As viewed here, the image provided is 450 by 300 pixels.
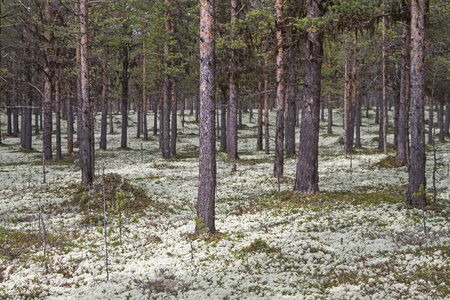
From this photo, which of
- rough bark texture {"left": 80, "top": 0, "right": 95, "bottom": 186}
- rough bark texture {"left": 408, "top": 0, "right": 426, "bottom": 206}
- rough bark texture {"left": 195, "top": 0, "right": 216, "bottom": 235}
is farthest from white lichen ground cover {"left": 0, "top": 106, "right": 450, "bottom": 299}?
rough bark texture {"left": 408, "top": 0, "right": 426, "bottom": 206}

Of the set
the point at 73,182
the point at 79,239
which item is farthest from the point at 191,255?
the point at 73,182

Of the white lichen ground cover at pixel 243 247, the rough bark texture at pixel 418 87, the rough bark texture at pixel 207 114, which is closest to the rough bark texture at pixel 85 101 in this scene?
the white lichen ground cover at pixel 243 247

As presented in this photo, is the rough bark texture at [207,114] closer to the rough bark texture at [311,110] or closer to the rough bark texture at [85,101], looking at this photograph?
the rough bark texture at [311,110]

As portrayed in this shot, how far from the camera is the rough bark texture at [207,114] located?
8.47m

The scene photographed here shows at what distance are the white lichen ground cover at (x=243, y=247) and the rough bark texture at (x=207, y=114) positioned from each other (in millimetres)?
1022

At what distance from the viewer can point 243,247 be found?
8.15 metres

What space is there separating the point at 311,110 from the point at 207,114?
535 cm

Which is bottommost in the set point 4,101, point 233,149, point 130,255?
point 130,255

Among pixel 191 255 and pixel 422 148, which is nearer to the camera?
pixel 191 255

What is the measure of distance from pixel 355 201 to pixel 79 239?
30.3ft

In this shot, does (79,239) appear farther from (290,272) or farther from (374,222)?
(374,222)

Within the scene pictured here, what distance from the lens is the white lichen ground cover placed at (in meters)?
6.25

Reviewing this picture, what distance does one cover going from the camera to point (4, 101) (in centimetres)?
3578

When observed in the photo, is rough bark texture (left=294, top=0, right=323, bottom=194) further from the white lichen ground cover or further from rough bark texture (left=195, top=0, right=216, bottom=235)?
rough bark texture (left=195, top=0, right=216, bottom=235)
